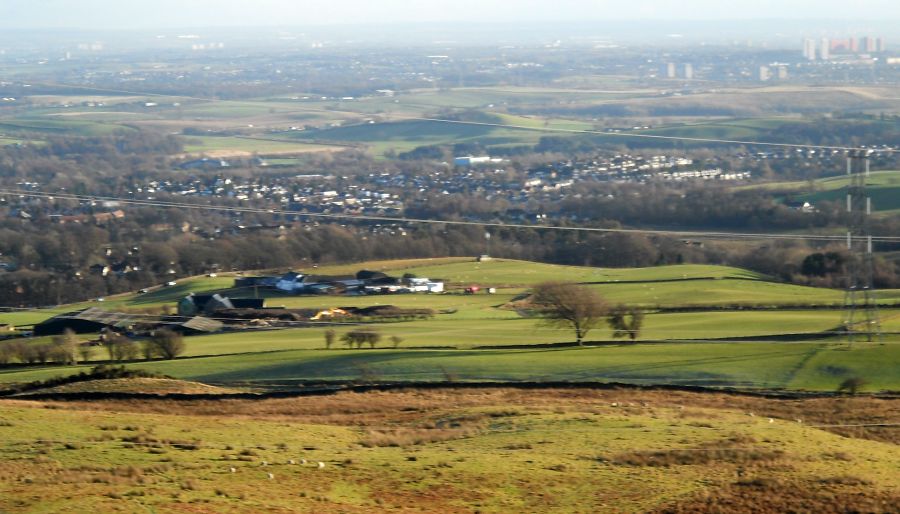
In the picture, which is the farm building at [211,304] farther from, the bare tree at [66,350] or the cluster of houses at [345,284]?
the bare tree at [66,350]

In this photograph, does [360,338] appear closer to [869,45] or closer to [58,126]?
[58,126]

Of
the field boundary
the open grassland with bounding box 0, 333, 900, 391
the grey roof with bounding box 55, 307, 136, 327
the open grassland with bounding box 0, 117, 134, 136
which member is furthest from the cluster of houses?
the open grassland with bounding box 0, 117, 134, 136

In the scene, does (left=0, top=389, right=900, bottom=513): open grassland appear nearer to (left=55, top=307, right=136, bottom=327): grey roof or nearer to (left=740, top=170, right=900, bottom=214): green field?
(left=55, top=307, right=136, bottom=327): grey roof

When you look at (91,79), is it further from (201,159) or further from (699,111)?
(699,111)

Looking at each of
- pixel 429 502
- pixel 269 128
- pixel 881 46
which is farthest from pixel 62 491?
pixel 881 46

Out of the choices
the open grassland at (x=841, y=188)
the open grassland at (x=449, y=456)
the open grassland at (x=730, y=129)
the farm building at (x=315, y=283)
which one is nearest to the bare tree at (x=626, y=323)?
the open grassland at (x=449, y=456)
